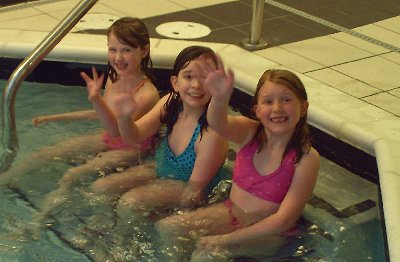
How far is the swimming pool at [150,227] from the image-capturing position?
2.52m

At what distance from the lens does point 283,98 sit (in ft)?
7.89

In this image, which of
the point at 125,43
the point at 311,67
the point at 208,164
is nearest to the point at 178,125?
the point at 208,164

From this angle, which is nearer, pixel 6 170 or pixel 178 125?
pixel 178 125

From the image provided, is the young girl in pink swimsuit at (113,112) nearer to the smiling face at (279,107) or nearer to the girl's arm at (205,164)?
the girl's arm at (205,164)

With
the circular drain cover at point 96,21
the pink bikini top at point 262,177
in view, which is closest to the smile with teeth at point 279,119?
the pink bikini top at point 262,177

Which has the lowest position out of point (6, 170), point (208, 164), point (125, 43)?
point (6, 170)

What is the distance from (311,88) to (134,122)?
96 cm

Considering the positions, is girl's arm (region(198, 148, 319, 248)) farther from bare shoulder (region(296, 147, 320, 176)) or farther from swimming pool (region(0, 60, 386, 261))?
swimming pool (region(0, 60, 386, 261))

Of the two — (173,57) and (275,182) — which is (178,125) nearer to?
(275,182)

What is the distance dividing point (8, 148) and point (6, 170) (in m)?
0.17

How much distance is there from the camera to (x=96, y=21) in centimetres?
419

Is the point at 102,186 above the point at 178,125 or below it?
below

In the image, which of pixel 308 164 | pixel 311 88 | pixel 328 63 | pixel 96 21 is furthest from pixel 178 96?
pixel 96 21

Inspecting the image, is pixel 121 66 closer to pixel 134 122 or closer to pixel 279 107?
pixel 134 122
